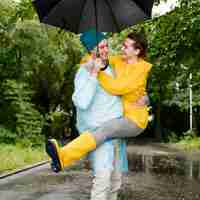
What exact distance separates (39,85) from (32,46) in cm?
1283

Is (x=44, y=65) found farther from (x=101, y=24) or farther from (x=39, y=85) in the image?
(x=101, y=24)

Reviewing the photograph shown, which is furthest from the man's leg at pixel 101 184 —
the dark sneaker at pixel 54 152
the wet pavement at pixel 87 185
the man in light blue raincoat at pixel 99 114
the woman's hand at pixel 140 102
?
the wet pavement at pixel 87 185

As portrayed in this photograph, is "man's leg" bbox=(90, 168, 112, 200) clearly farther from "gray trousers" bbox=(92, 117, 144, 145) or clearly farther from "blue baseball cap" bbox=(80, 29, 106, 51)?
"blue baseball cap" bbox=(80, 29, 106, 51)

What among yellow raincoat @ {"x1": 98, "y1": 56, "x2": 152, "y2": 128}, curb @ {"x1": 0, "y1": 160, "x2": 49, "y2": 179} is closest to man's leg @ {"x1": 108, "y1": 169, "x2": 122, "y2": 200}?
yellow raincoat @ {"x1": 98, "y1": 56, "x2": 152, "y2": 128}

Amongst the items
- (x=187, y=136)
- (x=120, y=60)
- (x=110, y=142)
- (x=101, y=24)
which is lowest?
(x=187, y=136)

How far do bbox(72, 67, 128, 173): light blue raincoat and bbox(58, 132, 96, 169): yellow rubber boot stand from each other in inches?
5.6

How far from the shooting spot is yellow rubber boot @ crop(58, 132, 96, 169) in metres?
4.91

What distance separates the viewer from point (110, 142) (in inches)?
203

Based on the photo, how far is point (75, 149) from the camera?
4941 millimetres

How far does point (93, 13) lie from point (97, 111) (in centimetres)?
108

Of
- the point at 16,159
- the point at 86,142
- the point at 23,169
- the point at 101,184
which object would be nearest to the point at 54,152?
the point at 86,142

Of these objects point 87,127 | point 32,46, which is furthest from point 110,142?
point 32,46

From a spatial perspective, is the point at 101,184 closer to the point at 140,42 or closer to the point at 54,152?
the point at 54,152

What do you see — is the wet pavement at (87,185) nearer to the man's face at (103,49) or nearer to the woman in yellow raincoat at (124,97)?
the woman in yellow raincoat at (124,97)
